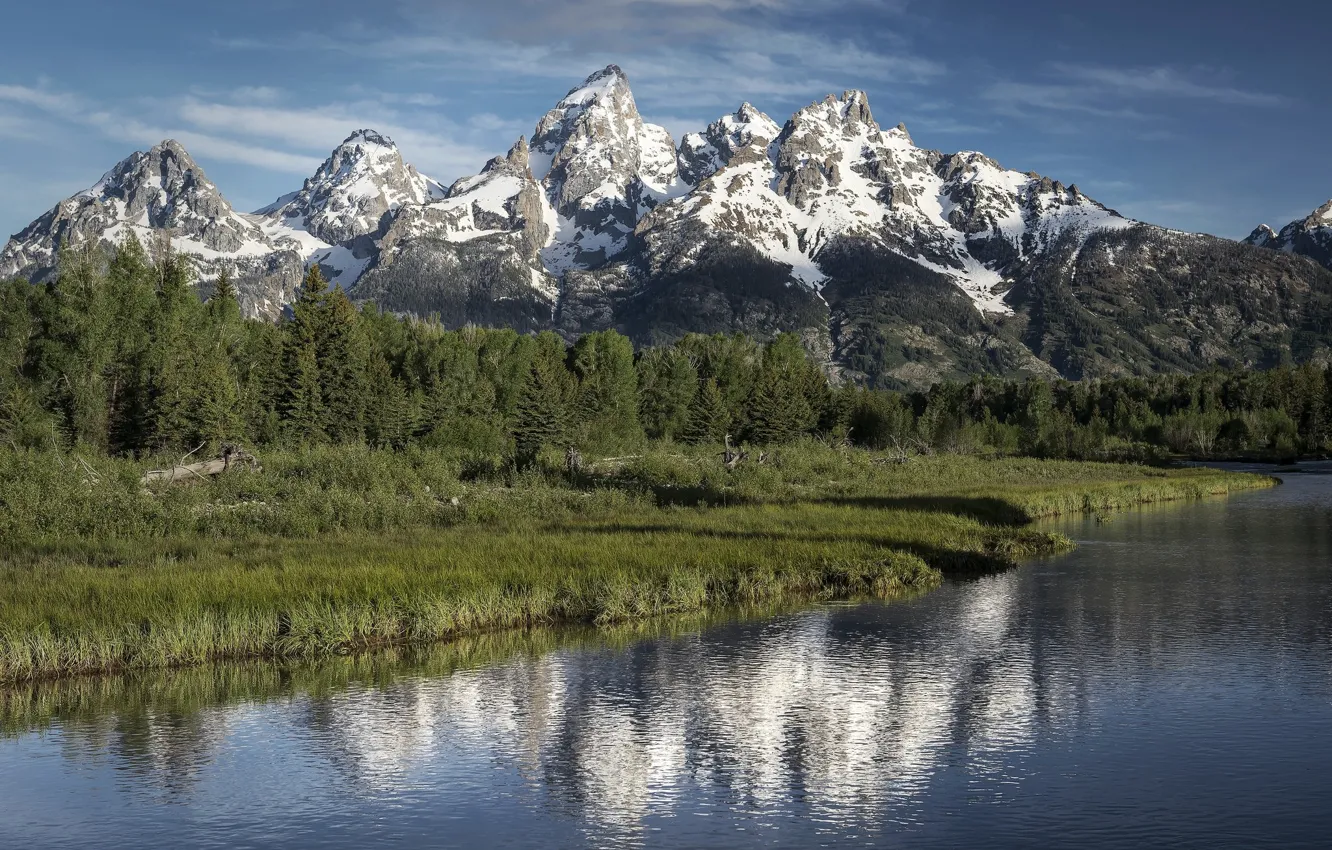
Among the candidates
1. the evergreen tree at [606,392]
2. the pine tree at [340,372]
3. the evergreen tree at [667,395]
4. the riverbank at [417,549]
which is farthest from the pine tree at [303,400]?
the evergreen tree at [667,395]

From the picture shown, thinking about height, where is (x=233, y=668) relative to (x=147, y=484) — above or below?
below

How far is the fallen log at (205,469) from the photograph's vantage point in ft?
170

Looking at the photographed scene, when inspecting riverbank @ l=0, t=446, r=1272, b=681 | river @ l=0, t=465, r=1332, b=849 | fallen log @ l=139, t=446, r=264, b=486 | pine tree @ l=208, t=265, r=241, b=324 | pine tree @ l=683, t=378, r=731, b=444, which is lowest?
river @ l=0, t=465, r=1332, b=849

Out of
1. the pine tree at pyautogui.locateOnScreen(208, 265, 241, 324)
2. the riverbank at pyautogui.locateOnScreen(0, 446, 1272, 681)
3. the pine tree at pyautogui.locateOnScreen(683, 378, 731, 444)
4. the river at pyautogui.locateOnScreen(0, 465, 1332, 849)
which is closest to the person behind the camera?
the river at pyautogui.locateOnScreen(0, 465, 1332, 849)

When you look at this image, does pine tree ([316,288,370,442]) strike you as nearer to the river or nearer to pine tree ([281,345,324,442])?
pine tree ([281,345,324,442])

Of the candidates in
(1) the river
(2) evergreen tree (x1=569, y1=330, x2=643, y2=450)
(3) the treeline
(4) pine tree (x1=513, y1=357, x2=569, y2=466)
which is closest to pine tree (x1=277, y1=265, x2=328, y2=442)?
(3) the treeline

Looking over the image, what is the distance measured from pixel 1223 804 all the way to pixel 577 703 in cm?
1235

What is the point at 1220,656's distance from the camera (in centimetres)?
2716

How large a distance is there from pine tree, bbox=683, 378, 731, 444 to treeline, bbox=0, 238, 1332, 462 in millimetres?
282

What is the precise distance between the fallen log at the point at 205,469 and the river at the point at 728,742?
96.5 ft

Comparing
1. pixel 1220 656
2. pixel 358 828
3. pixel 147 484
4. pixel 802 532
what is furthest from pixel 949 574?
pixel 147 484

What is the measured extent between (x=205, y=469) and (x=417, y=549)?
23211 mm

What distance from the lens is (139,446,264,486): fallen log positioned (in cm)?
5181

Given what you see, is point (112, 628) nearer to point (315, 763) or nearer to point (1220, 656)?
point (315, 763)
